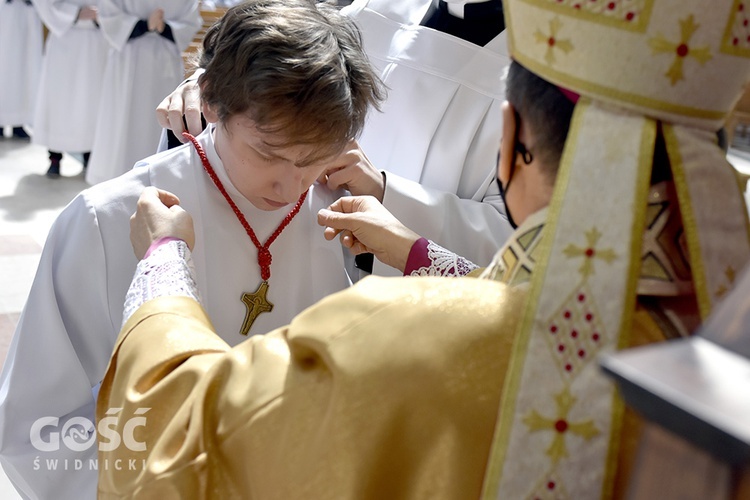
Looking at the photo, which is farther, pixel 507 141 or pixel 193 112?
pixel 193 112

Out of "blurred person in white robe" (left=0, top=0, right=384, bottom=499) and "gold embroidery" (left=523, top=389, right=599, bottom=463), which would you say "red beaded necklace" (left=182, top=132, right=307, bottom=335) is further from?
"gold embroidery" (left=523, top=389, right=599, bottom=463)

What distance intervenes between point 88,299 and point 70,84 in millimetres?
5597

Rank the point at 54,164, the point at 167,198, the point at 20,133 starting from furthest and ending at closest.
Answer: the point at 20,133 < the point at 54,164 < the point at 167,198

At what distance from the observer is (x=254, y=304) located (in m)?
1.96

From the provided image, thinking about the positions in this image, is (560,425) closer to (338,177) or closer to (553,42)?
(553,42)

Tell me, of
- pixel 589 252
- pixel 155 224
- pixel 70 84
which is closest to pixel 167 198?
pixel 155 224

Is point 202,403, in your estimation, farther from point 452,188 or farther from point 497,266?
point 452,188

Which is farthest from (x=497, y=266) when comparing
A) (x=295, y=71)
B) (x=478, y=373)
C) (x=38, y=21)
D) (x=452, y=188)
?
(x=38, y=21)

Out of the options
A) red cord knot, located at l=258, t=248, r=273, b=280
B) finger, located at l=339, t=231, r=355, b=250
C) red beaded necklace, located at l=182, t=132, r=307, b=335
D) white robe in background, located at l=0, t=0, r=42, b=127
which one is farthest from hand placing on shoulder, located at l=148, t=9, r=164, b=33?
finger, located at l=339, t=231, r=355, b=250

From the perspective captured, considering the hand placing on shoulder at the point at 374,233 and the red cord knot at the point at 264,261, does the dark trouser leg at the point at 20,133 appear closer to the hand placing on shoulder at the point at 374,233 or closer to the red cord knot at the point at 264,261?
the red cord knot at the point at 264,261

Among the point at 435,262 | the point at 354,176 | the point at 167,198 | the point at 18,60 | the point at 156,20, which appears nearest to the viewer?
the point at 167,198

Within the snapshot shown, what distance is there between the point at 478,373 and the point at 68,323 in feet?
3.83

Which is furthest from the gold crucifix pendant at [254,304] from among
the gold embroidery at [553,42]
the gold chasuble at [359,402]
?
the gold embroidery at [553,42]

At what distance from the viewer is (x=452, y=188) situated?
2.36 meters
